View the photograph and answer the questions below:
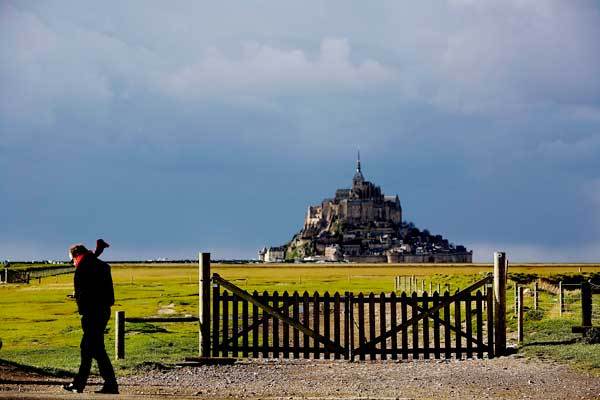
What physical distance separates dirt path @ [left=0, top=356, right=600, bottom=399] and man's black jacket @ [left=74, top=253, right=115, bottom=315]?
1.54 meters

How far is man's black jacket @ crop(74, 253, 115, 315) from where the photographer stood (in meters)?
14.0

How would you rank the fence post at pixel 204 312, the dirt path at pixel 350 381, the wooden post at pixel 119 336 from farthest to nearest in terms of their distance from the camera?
the fence post at pixel 204 312, the wooden post at pixel 119 336, the dirt path at pixel 350 381

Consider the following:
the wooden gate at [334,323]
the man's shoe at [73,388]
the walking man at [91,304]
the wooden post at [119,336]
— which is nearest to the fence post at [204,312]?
the wooden gate at [334,323]

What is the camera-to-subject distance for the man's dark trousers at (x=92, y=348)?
14.1 metres

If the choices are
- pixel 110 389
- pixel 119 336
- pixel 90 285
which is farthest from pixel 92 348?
pixel 119 336

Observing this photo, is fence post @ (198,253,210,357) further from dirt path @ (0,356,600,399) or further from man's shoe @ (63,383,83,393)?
man's shoe @ (63,383,83,393)

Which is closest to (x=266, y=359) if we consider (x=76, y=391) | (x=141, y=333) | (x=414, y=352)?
(x=414, y=352)

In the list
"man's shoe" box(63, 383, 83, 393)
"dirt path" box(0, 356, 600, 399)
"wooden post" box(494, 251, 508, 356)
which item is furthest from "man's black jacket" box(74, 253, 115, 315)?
"wooden post" box(494, 251, 508, 356)

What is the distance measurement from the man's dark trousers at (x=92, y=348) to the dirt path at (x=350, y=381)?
562 millimetres

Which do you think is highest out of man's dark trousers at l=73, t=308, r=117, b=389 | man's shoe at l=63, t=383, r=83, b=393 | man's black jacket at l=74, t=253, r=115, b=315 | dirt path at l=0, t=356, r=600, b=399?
man's black jacket at l=74, t=253, r=115, b=315

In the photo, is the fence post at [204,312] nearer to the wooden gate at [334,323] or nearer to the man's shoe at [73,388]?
the wooden gate at [334,323]

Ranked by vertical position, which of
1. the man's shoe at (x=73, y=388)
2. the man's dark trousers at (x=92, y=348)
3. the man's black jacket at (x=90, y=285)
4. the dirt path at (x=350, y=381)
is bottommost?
the dirt path at (x=350, y=381)

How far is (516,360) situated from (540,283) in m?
39.1

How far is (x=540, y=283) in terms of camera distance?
57.5m
